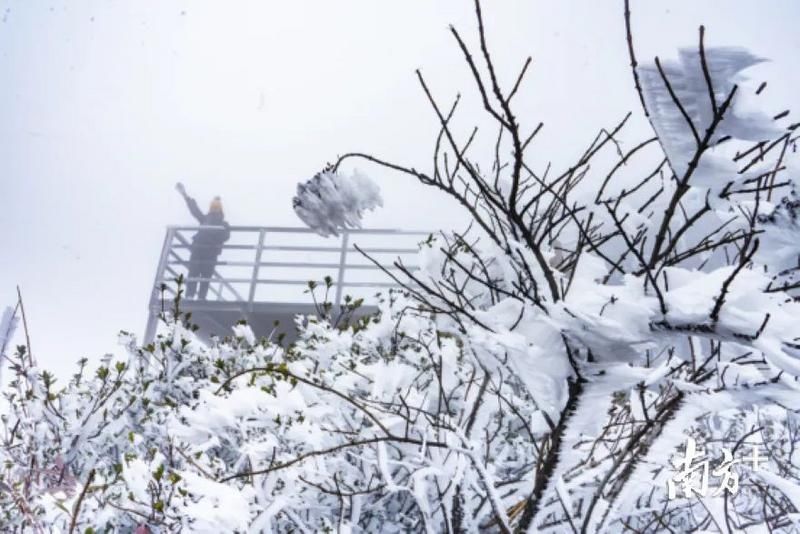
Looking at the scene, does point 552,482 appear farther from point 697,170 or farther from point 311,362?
point 311,362

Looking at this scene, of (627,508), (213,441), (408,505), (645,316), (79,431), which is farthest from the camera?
(79,431)

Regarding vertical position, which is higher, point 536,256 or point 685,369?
point 536,256

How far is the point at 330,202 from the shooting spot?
4.74ft

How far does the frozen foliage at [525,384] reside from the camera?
100 cm

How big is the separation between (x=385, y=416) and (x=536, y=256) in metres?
1.36

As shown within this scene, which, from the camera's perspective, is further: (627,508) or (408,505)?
(408,505)

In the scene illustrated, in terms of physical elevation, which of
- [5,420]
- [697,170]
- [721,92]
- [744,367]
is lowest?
[5,420]

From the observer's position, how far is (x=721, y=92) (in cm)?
89

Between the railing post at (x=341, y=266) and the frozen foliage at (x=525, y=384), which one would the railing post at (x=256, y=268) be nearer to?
the railing post at (x=341, y=266)

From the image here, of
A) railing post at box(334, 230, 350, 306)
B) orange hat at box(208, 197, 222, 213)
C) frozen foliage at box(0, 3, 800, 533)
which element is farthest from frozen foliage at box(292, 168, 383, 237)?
orange hat at box(208, 197, 222, 213)

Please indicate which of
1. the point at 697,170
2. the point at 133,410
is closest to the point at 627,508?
the point at 697,170

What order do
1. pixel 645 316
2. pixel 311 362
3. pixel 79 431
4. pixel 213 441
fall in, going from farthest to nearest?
pixel 311 362, pixel 79 431, pixel 213 441, pixel 645 316

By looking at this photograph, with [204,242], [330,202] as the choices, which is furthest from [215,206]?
[330,202]

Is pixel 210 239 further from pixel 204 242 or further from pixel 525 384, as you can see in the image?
pixel 525 384
